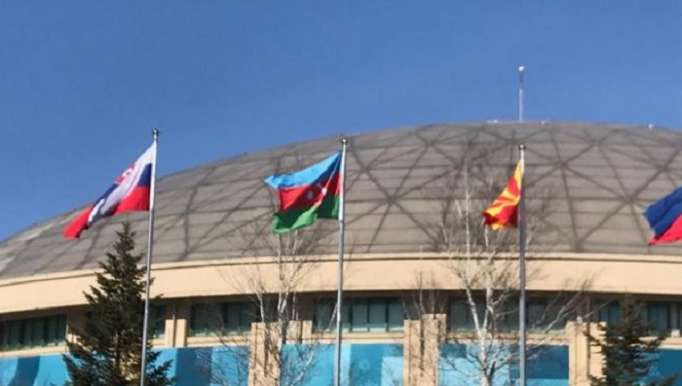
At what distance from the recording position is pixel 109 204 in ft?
127

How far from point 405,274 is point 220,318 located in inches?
289

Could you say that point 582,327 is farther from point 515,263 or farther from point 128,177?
point 128,177

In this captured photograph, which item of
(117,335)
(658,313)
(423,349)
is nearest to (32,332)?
(117,335)

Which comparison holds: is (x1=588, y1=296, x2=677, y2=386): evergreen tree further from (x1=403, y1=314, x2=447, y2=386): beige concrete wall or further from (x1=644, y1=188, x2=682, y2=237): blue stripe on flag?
(x1=403, y1=314, x2=447, y2=386): beige concrete wall

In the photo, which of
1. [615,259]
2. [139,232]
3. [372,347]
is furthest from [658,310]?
[139,232]

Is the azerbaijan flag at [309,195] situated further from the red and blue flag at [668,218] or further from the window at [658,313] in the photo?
the window at [658,313]

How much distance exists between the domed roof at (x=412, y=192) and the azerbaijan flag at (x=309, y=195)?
44.8 ft

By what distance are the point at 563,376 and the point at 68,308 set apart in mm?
18591

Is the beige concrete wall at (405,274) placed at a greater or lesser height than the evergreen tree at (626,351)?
greater

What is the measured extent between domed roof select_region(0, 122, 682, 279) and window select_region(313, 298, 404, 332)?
1.85 m

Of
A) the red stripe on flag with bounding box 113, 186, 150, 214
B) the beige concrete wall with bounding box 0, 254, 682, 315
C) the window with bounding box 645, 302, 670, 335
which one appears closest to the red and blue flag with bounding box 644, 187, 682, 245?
the beige concrete wall with bounding box 0, 254, 682, 315

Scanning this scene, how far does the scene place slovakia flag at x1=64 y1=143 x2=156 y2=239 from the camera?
3859 centimetres

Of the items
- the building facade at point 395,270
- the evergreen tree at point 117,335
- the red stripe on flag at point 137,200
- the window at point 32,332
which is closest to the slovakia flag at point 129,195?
the red stripe on flag at point 137,200

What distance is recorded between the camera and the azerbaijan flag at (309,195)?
3703 centimetres
